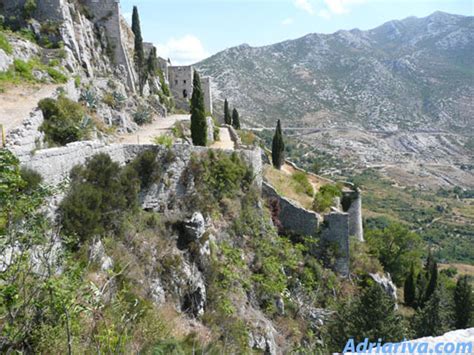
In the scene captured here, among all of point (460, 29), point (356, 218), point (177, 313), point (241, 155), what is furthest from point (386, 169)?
point (460, 29)

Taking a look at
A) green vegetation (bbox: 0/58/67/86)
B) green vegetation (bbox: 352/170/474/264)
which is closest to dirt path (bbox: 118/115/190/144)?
green vegetation (bbox: 0/58/67/86)

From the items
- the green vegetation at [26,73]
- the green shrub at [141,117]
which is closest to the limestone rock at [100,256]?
the green vegetation at [26,73]

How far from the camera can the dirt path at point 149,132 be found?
1731 cm

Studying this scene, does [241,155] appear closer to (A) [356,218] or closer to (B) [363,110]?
(A) [356,218]

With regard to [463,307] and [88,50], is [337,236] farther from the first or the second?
[88,50]

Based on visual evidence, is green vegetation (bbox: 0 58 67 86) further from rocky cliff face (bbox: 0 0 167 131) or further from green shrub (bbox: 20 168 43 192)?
green shrub (bbox: 20 168 43 192)

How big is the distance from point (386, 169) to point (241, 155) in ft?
325

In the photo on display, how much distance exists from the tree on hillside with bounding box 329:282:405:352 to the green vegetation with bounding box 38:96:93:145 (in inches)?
445

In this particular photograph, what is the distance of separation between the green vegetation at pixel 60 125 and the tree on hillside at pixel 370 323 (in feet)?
37.1

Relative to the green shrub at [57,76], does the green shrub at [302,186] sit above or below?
below

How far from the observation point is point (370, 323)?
1240 centimetres

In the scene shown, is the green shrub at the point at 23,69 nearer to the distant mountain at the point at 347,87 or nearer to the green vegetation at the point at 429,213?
the green vegetation at the point at 429,213

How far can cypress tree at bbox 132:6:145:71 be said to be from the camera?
28266mm

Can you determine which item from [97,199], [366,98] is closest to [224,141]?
[97,199]
